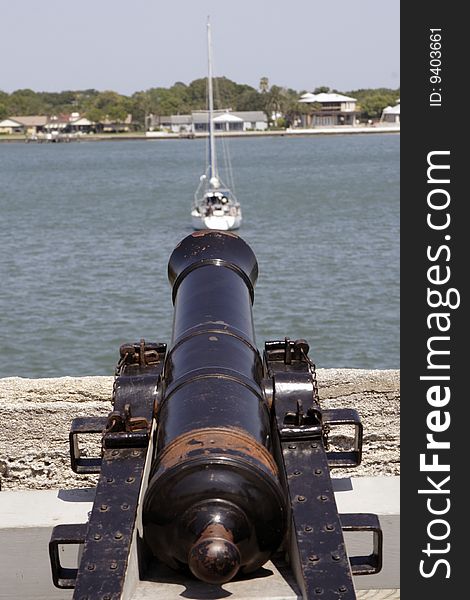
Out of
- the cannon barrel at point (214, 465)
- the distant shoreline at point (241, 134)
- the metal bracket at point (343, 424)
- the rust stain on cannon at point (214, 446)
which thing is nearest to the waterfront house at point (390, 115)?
the distant shoreline at point (241, 134)

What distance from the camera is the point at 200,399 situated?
A: 2842 mm

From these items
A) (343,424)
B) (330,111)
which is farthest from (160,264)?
(330,111)

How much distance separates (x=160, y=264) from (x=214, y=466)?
22471 mm

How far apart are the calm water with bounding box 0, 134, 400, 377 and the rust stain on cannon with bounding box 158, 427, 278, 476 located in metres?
12.5

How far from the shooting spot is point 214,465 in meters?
2.55

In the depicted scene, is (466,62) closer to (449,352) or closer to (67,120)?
(449,352)

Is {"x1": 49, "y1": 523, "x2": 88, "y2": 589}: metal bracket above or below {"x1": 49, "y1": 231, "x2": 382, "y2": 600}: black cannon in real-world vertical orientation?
below

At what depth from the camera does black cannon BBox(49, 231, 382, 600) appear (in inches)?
100

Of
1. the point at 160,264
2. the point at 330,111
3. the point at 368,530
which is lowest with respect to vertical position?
the point at 330,111

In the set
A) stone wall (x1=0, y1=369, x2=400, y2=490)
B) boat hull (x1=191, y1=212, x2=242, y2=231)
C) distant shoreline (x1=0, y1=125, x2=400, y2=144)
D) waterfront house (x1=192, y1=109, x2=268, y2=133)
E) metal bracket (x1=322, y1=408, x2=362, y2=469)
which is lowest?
distant shoreline (x1=0, y1=125, x2=400, y2=144)

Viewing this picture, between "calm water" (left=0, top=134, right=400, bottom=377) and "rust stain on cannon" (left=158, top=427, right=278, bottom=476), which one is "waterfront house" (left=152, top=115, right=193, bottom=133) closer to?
"calm water" (left=0, top=134, right=400, bottom=377)

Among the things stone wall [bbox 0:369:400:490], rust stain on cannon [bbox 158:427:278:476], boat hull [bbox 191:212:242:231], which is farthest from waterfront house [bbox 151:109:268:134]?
rust stain on cannon [bbox 158:427:278:476]

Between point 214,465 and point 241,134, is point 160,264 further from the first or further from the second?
point 241,134

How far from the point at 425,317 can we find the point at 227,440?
950mm
